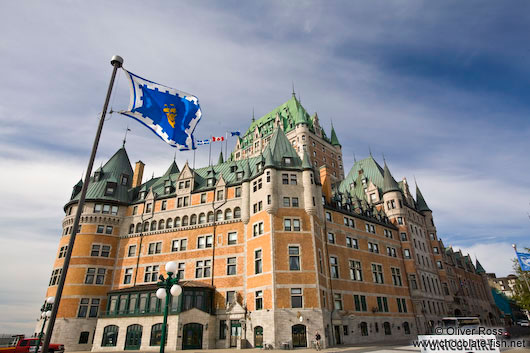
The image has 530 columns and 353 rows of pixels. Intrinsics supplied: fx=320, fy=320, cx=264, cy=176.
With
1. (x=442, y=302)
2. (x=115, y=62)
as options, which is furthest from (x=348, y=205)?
(x=115, y=62)

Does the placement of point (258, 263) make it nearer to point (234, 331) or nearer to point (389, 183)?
point (234, 331)

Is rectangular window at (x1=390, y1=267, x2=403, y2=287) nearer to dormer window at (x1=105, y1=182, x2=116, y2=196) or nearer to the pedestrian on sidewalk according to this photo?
the pedestrian on sidewalk

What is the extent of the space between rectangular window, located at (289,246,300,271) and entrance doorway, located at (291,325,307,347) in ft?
19.5

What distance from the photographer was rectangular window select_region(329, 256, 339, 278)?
41656mm

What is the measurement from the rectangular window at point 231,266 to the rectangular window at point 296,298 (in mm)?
8397

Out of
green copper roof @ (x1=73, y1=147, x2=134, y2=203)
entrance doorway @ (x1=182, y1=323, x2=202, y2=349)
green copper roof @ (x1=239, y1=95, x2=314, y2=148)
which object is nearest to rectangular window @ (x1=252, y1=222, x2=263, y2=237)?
entrance doorway @ (x1=182, y1=323, x2=202, y2=349)

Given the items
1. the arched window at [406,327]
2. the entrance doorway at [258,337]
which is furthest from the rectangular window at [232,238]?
the arched window at [406,327]

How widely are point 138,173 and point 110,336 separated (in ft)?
87.0

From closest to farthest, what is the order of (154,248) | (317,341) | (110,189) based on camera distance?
(317,341)
(154,248)
(110,189)

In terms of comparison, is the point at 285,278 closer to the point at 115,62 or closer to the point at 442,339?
the point at 442,339

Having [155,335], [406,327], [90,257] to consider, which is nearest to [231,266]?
[155,335]

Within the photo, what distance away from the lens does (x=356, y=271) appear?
147 ft

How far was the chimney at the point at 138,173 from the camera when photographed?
54.4m

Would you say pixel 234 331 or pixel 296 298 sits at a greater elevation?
pixel 296 298
